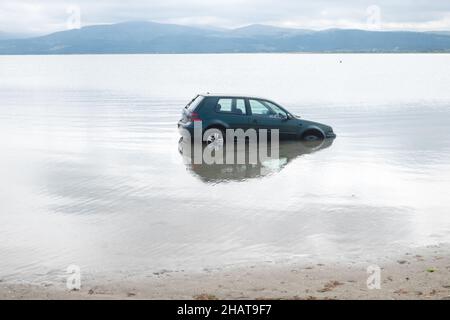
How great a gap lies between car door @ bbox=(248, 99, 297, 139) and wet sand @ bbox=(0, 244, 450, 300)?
12487 mm

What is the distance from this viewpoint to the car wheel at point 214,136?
21.5 m

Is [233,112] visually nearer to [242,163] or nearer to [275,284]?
[242,163]

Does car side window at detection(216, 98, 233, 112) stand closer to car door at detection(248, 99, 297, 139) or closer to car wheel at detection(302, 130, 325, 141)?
car door at detection(248, 99, 297, 139)

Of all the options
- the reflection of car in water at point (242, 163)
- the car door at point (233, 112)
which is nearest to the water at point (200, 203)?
the reflection of car in water at point (242, 163)

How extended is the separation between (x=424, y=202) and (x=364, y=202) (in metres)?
1.27

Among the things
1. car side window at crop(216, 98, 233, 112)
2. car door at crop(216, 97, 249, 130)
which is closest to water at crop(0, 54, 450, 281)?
car door at crop(216, 97, 249, 130)

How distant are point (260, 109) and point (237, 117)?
35.0 inches

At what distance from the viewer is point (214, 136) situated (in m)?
21.6

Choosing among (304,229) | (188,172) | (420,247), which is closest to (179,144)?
(188,172)

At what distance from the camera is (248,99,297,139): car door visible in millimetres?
21906

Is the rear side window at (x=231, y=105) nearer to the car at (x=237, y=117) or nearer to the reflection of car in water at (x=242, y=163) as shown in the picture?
the car at (x=237, y=117)
